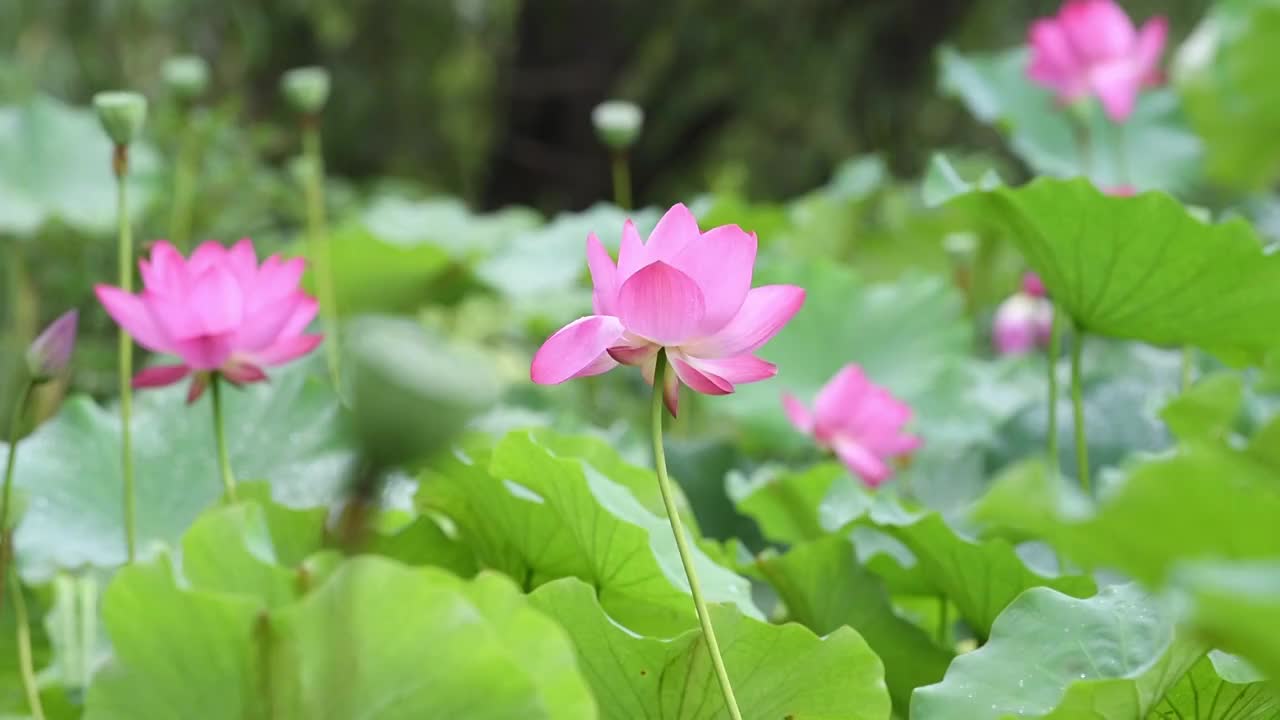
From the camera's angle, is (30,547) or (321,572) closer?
(321,572)

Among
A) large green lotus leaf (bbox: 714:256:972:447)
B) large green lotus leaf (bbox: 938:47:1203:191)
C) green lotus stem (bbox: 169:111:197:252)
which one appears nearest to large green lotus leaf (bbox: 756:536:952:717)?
large green lotus leaf (bbox: 714:256:972:447)

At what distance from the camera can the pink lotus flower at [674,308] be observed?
52cm

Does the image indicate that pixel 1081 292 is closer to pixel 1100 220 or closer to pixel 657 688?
pixel 1100 220

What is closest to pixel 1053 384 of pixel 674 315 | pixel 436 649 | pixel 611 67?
pixel 674 315

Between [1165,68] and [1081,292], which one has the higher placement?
[1081,292]

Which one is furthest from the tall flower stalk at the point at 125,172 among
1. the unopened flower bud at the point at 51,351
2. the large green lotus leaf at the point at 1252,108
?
the large green lotus leaf at the point at 1252,108

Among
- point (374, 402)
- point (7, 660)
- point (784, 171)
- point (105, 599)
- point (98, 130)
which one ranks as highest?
point (374, 402)

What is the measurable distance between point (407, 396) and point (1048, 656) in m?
0.33

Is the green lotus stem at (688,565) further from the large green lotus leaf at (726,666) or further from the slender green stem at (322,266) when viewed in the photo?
the slender green stem at (322,266)

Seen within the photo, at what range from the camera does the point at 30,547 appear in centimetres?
77

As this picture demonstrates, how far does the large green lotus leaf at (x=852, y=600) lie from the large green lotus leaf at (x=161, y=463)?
0.91 feet

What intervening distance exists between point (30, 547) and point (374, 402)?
1.71ft

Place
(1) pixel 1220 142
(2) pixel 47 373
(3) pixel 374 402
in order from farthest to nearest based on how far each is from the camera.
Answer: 1. (2) pixel 47 373
2. (1) pixel 1220 142
3. (3) pixel 374 402

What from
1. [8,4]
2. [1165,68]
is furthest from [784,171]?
[8,4]
